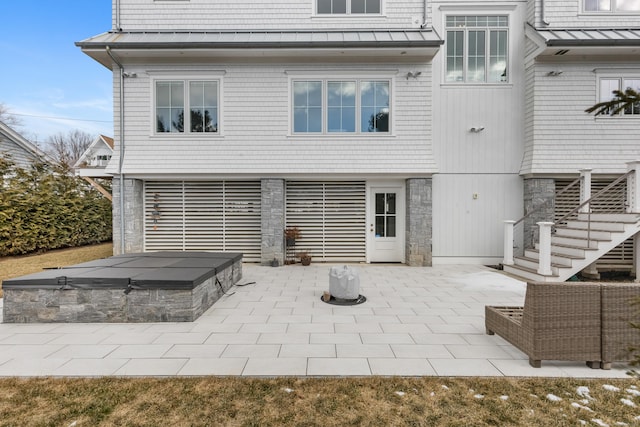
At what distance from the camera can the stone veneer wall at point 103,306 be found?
14.5 feet

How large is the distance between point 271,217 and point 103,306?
470 centimetres

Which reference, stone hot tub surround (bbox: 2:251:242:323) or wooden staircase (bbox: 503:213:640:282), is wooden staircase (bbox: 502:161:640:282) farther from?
stone hot tub surround (bbox: 2:251:242:323)

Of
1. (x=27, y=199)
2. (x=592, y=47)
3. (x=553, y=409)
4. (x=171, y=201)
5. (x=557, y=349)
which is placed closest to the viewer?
(x=553, y=409)

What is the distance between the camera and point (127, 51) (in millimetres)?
8039

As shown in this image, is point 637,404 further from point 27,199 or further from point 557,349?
point 27,199

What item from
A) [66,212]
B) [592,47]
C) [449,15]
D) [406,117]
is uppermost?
[449,15]

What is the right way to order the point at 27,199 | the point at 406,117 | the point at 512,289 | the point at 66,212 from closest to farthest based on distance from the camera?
the point at 512,289 < the point at 406,117 < the point at 27,199 < the point at 66,212

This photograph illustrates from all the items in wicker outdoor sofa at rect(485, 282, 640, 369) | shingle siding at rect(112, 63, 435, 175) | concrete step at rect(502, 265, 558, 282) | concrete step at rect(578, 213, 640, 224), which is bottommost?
concrete step at rect(502, 265, 558, 282)

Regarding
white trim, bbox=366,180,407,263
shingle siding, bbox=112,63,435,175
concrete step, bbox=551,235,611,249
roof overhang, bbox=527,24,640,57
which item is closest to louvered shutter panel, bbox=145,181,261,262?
shingle siding, bbox=112,63,435,175

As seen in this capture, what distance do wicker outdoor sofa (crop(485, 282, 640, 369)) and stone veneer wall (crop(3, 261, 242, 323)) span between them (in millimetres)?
4199

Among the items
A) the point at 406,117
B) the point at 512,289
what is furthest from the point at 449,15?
the point at 512,289

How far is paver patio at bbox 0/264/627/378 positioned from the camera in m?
3.17

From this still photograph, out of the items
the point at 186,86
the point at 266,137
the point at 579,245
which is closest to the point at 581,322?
the point at 579,245

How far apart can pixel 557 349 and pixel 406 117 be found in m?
6.66
